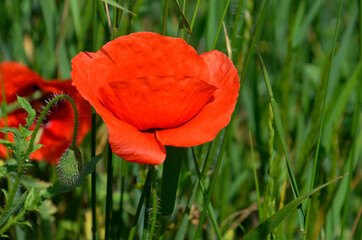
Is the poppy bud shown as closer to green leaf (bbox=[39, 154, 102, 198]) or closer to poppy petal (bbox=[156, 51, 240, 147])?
green leaf (bbox=[39, 154, 102, 198])

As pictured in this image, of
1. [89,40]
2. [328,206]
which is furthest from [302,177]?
[89,40]

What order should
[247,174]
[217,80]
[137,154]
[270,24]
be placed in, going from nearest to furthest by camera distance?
[137,154], [217,80], [247,174], [270,24]

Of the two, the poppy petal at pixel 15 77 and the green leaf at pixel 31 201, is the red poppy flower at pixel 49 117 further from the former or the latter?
the green leaf at pixel 31 201

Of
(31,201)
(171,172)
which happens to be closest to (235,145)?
(171,172)

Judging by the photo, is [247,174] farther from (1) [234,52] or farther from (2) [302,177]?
(1) [234,52]

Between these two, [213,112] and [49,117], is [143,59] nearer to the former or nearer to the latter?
[213,112]

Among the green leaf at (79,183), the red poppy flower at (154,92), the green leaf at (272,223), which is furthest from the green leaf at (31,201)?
the green leaf at (272,223)
